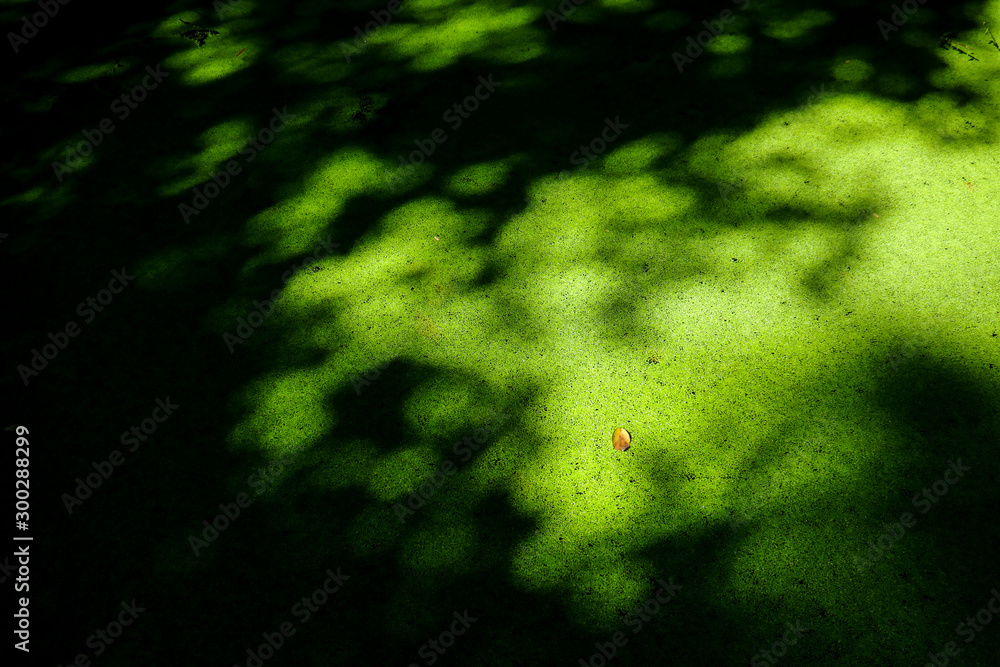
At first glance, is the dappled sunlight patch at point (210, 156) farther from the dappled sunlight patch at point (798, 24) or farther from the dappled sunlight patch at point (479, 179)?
the dappled sunlight patch at point (798, 24)

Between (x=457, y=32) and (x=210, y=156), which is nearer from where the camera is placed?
(x=210, y=156)

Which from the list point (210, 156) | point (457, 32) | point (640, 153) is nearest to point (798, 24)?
point (640, 153)

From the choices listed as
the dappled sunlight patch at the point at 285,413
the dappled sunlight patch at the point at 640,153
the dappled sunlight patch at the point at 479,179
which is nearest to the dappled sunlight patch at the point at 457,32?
the dappled sunlight patch at the point at 479,179

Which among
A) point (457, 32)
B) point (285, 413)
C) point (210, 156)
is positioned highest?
point (457, 32)

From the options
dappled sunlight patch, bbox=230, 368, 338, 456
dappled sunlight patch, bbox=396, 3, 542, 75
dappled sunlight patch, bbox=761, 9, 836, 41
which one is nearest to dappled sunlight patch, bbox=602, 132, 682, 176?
dappled sunlight patch, bbox=761, 9, 836, 41

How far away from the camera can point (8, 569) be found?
187 centimetres

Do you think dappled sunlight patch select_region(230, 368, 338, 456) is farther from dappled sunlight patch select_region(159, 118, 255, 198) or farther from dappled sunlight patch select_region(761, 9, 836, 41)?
dappled sunlight patch select_region(761, 9, 836, 41)

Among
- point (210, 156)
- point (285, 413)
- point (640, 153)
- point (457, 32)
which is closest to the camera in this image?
point (285, 413)

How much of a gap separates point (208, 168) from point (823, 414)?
2.65 m

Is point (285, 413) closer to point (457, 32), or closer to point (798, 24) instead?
point (457, 32)

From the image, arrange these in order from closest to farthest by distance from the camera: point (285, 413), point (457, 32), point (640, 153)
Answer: point (285, 413) < point (640, 153) < point (457, 32)

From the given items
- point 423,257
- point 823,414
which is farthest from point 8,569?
point 823,414

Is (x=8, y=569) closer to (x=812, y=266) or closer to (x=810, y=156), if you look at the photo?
(x=812, y=266)

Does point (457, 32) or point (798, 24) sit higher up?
point (457, 32)
